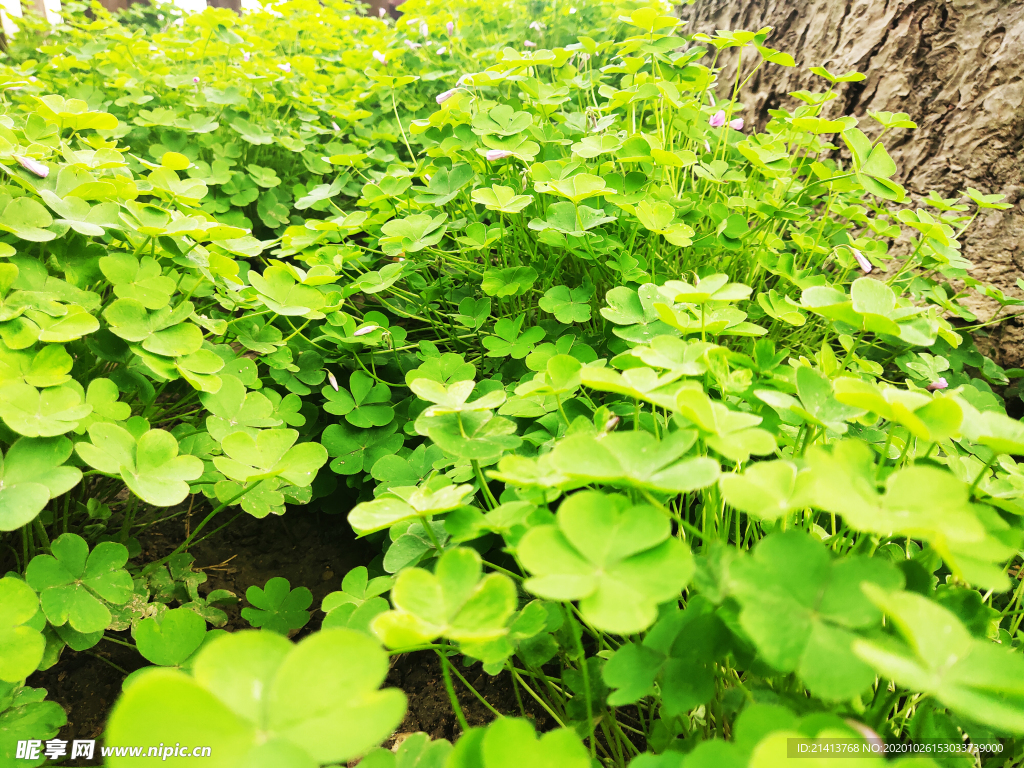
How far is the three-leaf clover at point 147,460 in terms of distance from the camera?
0.72m

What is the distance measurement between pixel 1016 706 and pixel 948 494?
0.55ft

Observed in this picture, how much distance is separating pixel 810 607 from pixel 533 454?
0.52m

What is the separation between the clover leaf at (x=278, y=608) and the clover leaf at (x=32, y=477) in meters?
0.41

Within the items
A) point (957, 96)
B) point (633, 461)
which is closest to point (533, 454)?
point (633, 461)

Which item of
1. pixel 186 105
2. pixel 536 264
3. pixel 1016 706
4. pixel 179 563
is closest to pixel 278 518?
pixel 179 563

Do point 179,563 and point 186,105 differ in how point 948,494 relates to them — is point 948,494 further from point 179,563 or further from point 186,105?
point 186,105

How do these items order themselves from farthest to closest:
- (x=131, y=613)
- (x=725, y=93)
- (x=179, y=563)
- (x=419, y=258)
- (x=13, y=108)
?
1. (x=725, y=93)
2. (x=13, y=108)
3. (x=419, y=258)
4. (x=179, y=563)
5. (x=131, y=613)

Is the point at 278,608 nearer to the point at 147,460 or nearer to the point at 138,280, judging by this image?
the point at 147,460

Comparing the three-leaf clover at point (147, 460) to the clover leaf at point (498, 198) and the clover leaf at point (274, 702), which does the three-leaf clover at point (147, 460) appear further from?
the clover leaf at point (498, 198)

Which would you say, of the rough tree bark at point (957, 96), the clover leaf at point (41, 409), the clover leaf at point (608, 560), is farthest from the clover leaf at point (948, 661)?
the rough tree bark at point (957, 96)

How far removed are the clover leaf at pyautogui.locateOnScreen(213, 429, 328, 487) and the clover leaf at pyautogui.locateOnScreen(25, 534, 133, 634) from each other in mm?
235

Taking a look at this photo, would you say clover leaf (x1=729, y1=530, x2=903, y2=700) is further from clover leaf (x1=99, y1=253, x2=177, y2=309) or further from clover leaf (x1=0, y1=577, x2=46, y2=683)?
clover leaf (x1=99, y1=253, x2=177, y2=309)

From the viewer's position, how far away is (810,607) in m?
0.43

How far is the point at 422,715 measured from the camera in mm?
939
